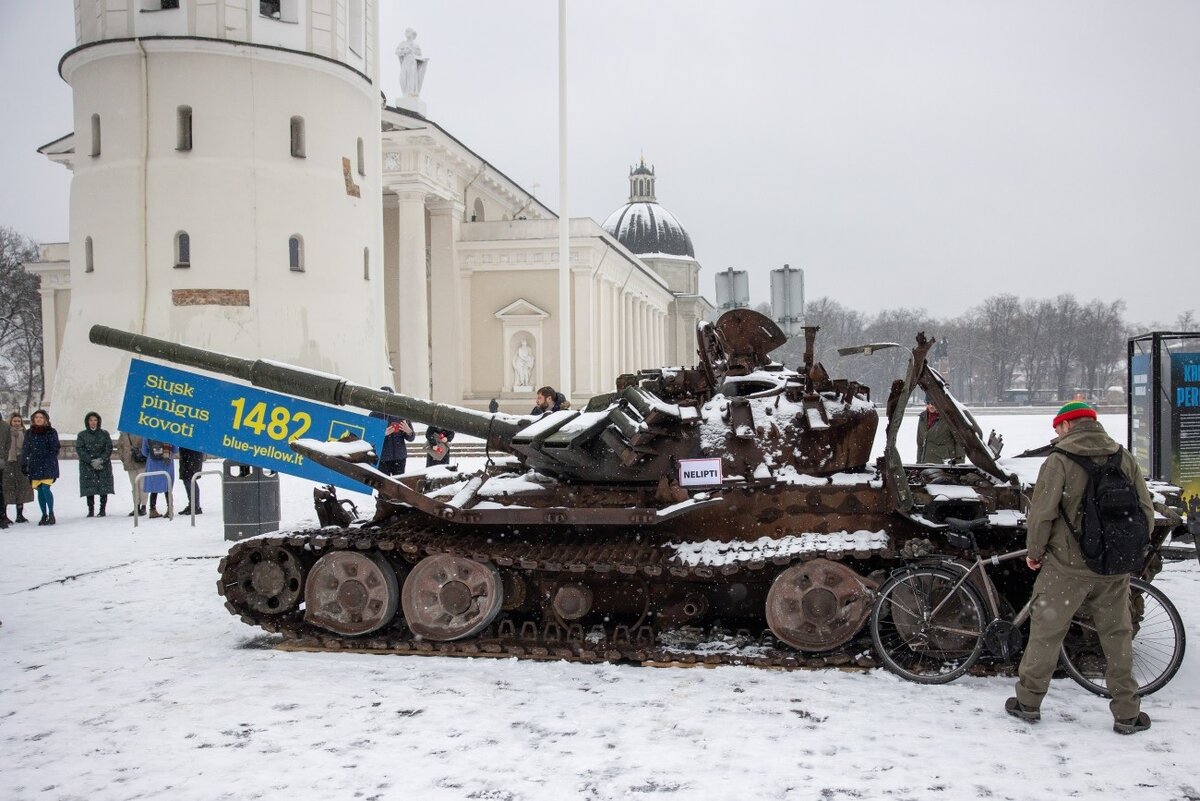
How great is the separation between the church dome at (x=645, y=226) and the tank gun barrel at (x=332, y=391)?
259 feet

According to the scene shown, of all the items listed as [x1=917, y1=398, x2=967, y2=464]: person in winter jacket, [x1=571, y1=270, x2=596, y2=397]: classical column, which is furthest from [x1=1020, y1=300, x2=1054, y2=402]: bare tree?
[x1=917, y1=398, x2=967, y2=464]: person in winter jacket

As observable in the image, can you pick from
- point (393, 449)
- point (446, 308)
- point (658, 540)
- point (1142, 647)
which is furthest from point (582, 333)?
point (1142, 647)

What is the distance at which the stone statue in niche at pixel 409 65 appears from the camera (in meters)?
42.3

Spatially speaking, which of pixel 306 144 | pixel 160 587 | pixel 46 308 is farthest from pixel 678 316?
pixel 160 587

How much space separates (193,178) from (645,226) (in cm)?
6262

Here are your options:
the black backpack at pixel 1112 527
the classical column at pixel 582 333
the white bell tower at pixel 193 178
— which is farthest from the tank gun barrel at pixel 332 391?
the classical column at pixel 582 333

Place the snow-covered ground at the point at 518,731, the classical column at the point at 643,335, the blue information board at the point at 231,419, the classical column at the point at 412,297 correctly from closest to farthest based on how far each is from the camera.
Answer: the snow-covered ground at the point at 518,731 → the blue information board at the point at 231,419 → the classical column at the point at 412,297 → the classical column at the point at 643,335

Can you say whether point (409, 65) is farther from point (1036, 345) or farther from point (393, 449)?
point (1036, 345)

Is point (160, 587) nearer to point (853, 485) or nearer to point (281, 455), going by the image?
point (281, 455)

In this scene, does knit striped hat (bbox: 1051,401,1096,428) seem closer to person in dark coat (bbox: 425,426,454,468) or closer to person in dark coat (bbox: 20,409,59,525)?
person in dark coat (bbox: 425,426,454,468)

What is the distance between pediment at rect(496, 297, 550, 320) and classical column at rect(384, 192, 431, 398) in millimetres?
4548

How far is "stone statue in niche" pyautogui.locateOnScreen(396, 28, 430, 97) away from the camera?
42.3 meters

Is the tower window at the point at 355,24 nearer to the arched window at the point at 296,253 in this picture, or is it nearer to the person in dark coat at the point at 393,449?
the arched window at the point at 296,253

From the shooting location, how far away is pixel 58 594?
32.3 feet
